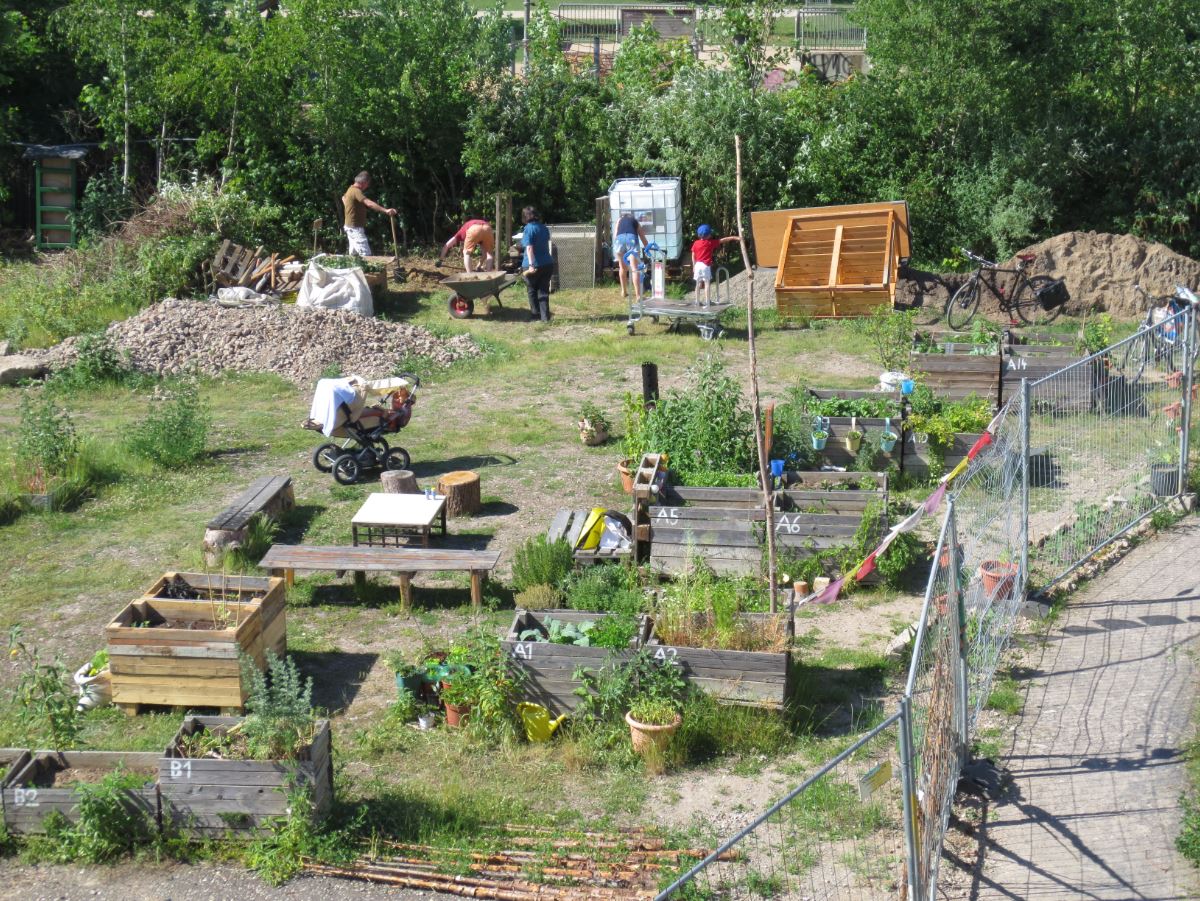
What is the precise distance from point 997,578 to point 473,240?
14060 millimetres

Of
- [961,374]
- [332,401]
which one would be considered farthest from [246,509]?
[961,374]

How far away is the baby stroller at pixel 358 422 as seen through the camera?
41.6ft

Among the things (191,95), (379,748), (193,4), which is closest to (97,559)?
(379,748)

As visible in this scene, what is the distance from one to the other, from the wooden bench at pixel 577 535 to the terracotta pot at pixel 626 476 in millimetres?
613

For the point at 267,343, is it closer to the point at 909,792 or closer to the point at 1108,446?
the point at 1108,446

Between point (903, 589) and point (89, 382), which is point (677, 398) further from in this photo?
point (89, 382)

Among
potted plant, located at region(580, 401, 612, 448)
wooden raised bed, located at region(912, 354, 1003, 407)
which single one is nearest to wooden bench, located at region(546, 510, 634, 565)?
potted plant, located at region(580, 401, 612, 448)

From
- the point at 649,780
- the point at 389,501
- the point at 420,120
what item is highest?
the point at 420,120

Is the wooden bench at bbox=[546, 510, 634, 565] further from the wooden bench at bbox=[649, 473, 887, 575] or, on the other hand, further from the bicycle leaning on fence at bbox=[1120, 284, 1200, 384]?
the bicycle leaning on fence at bbox=[1120, 284, 1200, 384]

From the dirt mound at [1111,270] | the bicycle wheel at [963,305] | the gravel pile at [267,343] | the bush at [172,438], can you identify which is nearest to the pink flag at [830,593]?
the bush at [172,438]

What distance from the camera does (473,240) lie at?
70.4 feet

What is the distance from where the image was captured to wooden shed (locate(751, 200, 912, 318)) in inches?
776

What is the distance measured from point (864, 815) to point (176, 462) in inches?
348

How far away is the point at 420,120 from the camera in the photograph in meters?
24.0
